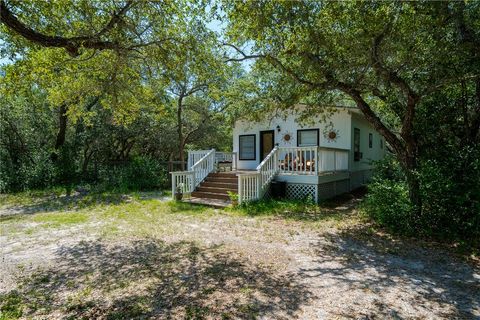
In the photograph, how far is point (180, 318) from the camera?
2953mm

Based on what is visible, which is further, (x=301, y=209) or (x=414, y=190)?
(x=301, y=209)

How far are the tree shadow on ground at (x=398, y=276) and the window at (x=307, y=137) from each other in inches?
281

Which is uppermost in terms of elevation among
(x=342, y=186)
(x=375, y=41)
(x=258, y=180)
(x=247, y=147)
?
(x=375, y=41)

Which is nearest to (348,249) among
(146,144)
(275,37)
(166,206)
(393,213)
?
(393,213)

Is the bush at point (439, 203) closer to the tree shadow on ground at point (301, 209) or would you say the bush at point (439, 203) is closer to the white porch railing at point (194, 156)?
the tree shadow on ground at point (301, 209)

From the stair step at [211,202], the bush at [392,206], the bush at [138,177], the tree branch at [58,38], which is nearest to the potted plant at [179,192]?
the stair step at [211,202]

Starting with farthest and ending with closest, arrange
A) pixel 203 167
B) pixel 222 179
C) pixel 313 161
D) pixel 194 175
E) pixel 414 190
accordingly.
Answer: pixel 203 167
pixel 222 179
pixel 194 175
pixel 313 161
pixel 414 190

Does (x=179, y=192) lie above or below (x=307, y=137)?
below

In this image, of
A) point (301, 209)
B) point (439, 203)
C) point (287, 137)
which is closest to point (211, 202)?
point (301, 209)

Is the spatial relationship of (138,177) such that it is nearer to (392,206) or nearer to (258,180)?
(258,180)

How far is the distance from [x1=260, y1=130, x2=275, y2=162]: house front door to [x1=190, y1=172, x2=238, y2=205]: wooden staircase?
3.04 metres

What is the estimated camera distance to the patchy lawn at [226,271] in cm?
316

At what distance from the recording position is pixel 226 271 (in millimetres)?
4152

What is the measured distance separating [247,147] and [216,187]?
405cm
